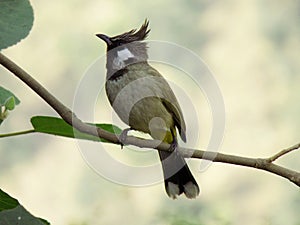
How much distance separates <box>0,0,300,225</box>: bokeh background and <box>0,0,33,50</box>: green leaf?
2.40 meters

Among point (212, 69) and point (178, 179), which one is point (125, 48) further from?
point (212, 69)

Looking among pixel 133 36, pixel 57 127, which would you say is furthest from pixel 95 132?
pixel 133 36

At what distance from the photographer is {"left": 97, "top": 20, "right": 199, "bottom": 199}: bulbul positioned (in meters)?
0.99

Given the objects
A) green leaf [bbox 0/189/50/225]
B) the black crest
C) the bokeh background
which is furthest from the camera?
the bokeh background

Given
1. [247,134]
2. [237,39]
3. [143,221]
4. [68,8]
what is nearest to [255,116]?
[247,134]

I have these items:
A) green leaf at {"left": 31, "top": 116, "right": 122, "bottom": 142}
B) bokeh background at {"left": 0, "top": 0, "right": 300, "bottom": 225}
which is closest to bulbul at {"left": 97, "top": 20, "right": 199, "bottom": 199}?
green leaf at {"left": 31, "top": 116, "right": 122, "bottom": 142}

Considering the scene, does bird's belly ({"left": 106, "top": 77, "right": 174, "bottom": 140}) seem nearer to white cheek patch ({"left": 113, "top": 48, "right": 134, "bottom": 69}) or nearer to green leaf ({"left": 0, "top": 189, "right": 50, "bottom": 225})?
white cheek patch ({"left": 113, "top": 48, "right": 134, "bottom": 69})

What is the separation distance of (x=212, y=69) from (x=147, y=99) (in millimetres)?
2407

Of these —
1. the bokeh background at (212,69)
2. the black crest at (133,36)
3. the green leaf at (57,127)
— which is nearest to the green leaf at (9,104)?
the green leaf at (57,127)

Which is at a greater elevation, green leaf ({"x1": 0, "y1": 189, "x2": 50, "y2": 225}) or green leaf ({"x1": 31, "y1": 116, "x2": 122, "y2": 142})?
green leaf ({"x1": 31, "y1": 116, "x2": 122, "y2": 142})

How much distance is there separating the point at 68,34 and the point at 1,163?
0.62 meters

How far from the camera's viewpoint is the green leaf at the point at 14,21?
22.4 inches

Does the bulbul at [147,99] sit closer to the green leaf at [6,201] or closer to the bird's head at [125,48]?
the bird's head at [125,48]

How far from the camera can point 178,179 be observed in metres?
Answer: 1.03
